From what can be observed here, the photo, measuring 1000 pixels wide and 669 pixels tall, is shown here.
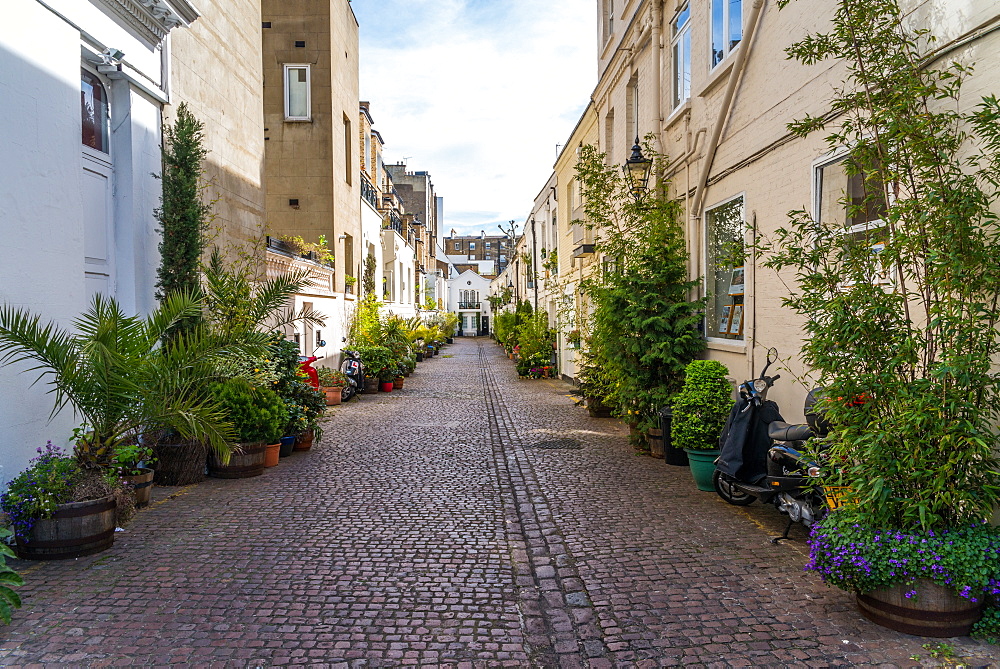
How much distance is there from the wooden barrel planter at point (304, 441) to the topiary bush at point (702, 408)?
4.96 m

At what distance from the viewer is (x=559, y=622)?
414 cm

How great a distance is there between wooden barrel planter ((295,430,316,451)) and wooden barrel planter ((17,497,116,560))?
414 centimetres

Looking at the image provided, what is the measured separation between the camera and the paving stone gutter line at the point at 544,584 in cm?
382

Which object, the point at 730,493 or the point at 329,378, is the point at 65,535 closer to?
the point at 730,493

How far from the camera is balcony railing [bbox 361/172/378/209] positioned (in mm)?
23594

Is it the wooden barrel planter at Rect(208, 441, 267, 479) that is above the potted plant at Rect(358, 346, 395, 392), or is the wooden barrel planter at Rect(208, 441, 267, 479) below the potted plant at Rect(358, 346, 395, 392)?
below

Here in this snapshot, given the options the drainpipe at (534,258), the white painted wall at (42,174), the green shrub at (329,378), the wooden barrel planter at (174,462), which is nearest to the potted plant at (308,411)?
the wooden barrel planter at (174,462)

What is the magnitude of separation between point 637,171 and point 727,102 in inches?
101

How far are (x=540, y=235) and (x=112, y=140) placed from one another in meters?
20.4

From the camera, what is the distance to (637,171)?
35.3 feet

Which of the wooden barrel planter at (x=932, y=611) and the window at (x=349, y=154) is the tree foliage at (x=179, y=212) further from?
the window at (x=349, y=154)

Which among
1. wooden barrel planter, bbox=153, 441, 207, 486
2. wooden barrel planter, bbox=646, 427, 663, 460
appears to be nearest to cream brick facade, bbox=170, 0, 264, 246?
wooden barrel planter, bbox=153, 441, 207, 486

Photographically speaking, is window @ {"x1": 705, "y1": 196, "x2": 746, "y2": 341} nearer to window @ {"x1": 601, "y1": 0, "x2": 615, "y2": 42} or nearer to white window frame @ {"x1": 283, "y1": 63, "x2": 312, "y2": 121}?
window @ {"x1": 601, "y1": 0, "x2": 615, "y2": 42}

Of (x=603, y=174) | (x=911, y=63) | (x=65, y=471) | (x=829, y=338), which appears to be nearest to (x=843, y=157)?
(x=911, y=63)
